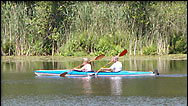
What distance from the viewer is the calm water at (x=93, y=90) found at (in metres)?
13.7

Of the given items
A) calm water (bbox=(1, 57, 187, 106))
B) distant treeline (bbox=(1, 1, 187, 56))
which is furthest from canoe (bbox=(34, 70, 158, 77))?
distant treeline (bbox=(1, 1, 187, 56))

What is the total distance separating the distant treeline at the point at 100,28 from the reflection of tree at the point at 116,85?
1235 cm

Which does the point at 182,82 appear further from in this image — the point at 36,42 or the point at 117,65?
the point at 36,42

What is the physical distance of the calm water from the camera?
45.0 ft

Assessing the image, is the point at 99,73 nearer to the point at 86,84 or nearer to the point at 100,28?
the point at 86,84

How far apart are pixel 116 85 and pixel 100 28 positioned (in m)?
15.1

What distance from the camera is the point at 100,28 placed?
3231 cm

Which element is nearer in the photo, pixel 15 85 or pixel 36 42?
pixel 15 85

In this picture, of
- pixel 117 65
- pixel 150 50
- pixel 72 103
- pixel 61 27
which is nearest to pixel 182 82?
pixel 117 65

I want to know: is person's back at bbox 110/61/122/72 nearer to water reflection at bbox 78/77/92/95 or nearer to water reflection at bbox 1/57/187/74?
water reflection at bbox 78/77/92/95

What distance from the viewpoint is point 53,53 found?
33000 millimetres

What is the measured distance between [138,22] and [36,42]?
7048 millimetres

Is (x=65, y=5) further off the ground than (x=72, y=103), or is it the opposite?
Result: (x=65, y=5)

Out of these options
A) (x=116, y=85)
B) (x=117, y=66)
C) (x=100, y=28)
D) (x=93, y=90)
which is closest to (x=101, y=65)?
(x=117, y=66)
